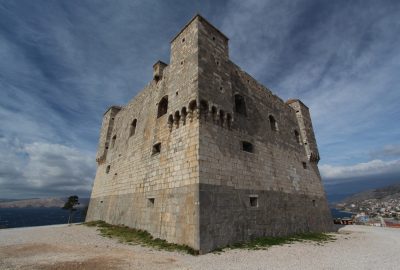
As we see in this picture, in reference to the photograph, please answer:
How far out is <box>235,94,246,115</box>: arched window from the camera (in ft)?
45.6

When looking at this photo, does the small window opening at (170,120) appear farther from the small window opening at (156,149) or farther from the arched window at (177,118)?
the small window opening at (156,149)

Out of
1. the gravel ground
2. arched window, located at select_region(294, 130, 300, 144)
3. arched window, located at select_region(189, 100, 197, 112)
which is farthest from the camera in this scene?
arched window, located at select_region(294, 130, 300, 144)

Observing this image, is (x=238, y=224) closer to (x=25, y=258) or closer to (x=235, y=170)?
(x=235, y=170)

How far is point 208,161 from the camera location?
9828 mm

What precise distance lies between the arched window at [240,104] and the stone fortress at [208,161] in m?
0.06

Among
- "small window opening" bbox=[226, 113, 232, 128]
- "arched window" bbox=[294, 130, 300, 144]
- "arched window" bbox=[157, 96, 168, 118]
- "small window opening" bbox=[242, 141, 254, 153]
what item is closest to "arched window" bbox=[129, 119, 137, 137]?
"arched window" bbox=[157, 96, 168, 118]

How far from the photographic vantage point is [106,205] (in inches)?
669

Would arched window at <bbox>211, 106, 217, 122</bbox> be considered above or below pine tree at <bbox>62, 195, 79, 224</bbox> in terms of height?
above

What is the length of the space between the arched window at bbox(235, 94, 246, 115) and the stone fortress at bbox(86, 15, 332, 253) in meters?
0.06

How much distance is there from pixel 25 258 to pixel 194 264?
5.38 m

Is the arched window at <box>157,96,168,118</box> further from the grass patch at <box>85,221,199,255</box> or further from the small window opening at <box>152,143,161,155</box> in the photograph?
the grass patch at <box>85,221,199,255</box>

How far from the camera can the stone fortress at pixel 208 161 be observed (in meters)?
9.48

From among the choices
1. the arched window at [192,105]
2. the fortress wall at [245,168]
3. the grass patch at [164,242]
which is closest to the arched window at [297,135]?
the fortress wall at [245,168]

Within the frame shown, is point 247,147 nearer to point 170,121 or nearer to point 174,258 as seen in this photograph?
point 170,121
